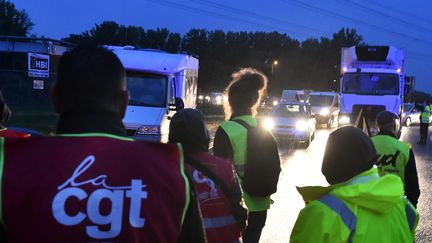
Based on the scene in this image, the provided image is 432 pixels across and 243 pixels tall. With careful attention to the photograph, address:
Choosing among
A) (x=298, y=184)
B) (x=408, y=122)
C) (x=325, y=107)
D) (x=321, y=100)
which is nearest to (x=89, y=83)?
(x=298, y=184)

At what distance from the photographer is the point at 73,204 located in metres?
1.61

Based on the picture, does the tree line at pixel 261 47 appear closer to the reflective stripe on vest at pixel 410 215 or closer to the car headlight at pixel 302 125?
the car headlight at pixel 302 125

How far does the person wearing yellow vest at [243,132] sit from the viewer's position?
397 cm

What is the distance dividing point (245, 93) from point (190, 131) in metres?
1.33

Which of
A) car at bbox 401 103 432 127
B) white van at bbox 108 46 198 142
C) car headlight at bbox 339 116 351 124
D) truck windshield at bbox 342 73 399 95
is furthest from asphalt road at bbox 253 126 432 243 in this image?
car at bbox 401 103 432 127

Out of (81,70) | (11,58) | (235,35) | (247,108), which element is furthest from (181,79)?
(235,35)

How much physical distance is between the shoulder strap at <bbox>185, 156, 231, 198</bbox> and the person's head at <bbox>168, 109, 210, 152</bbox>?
0.20 meters

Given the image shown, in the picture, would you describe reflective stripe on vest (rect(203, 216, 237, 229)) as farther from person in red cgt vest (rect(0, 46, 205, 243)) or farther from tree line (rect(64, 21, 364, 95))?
tree line (rect(64, 21, 364, 95))

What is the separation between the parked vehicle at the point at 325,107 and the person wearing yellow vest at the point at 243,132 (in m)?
26.9

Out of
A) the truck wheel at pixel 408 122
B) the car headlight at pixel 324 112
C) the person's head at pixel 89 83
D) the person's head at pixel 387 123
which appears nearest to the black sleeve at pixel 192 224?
the person's head at pixel 89 83

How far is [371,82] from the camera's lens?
19359 millimetres

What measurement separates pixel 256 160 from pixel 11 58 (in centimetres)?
4202

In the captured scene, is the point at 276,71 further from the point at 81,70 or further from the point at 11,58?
the point at 81,70

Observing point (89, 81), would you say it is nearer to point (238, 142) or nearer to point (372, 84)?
point (238, 142)
